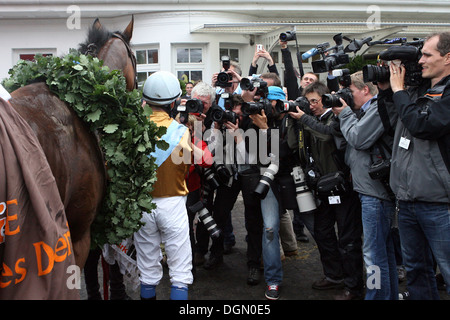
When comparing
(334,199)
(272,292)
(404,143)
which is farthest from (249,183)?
(404,143)

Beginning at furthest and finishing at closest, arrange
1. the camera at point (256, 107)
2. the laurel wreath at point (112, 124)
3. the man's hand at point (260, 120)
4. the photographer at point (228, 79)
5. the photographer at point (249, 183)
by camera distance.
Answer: the photographer at point (228, 79) → the photographer at point (249, 183) → the man's hand at point (260, 120) → the camera at point (256, 107) → the laurel wreath at point (112, 124)

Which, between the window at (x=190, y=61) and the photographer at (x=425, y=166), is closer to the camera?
the photographer at (x=425, y=166)

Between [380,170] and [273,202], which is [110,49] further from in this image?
[380,170]

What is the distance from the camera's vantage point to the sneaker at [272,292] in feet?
12.8

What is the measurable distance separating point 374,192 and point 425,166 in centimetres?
73

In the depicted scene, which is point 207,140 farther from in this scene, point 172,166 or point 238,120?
point 172,166

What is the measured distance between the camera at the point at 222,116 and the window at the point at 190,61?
690 cm

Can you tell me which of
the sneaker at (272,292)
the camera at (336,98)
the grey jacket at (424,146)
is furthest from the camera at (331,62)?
the sneaker at (272,292)

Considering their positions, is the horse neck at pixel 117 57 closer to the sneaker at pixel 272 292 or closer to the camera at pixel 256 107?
the camera at pixel 256 107

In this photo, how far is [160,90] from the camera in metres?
3.30

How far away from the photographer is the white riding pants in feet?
10.6

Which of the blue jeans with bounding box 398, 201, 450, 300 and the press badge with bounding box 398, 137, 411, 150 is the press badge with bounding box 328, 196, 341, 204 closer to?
the blue jeans with bounding box 398, 201, 450, 300

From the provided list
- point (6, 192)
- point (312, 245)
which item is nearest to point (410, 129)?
point (6, 192)
